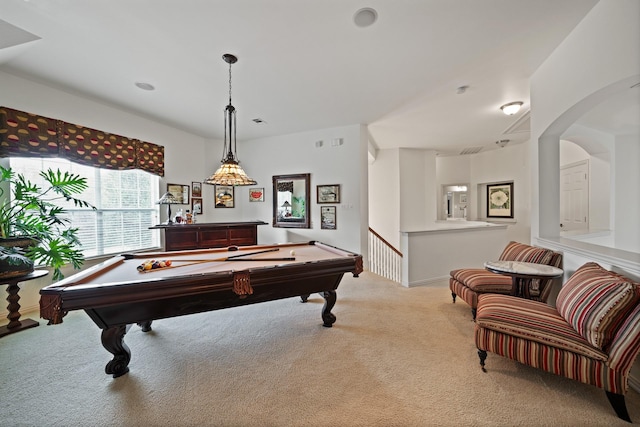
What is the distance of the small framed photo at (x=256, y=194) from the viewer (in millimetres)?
5832

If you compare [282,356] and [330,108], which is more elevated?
[330,108]

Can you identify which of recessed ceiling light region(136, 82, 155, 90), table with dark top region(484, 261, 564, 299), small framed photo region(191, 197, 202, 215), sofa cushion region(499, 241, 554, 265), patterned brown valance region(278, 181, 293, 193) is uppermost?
recessed ceiling light region(136, 82, 155, 90)

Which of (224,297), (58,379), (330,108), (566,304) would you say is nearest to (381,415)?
(224,297)

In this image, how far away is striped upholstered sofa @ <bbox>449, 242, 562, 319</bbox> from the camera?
264cm

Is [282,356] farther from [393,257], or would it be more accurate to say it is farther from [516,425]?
[393,257]

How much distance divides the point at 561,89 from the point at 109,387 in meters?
4.81

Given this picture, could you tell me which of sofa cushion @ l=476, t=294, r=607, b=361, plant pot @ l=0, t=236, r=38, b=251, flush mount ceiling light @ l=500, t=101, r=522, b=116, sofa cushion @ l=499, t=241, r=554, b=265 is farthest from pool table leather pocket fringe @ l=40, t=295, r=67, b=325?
flush mount ceiling light @ l=500, t=101, r=522, b=116

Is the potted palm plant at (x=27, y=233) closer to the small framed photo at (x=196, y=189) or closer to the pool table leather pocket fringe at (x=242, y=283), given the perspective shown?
the pool table leather pocket fringe at (x=242, y=283)

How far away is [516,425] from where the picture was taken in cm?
151

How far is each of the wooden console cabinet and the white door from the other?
6.85m

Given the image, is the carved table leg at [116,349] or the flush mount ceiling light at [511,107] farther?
the flush mount ceiling light at [511,107]

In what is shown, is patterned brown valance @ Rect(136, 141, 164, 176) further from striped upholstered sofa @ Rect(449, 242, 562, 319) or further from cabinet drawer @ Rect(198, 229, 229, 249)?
striped upholstered sofa @ Rect(449, 242, 562, 319)

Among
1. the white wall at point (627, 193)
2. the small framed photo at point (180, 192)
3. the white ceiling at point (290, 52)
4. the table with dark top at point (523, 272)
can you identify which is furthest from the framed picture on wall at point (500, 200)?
the small framed photo at point (180, 192)

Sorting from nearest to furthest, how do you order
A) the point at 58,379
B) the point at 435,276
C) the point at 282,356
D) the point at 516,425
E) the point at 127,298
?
the point at 516,425 → the point at 127,298 → the point at 58,379 → the point at 282,356 → the point at 435,276
